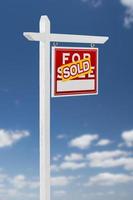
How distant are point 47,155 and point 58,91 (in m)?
0.34

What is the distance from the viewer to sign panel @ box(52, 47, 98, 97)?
3744mm

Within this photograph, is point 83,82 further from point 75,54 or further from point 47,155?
point 47,155

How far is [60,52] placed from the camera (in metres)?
3.74

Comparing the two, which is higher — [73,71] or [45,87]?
[73,71]

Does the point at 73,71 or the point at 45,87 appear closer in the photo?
the point at 45,87

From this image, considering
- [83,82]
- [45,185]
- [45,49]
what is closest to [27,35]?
[45,49]

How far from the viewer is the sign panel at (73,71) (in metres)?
3.74

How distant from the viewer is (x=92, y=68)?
154 inches

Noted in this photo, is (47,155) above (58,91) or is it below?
below

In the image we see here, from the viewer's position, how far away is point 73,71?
3818 millimetres

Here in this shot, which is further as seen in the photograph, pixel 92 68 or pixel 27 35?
pixel 92 68

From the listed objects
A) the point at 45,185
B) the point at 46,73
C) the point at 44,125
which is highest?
the point at 46,73

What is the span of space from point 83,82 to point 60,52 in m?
0.24

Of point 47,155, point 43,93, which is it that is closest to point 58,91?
point 43,93
